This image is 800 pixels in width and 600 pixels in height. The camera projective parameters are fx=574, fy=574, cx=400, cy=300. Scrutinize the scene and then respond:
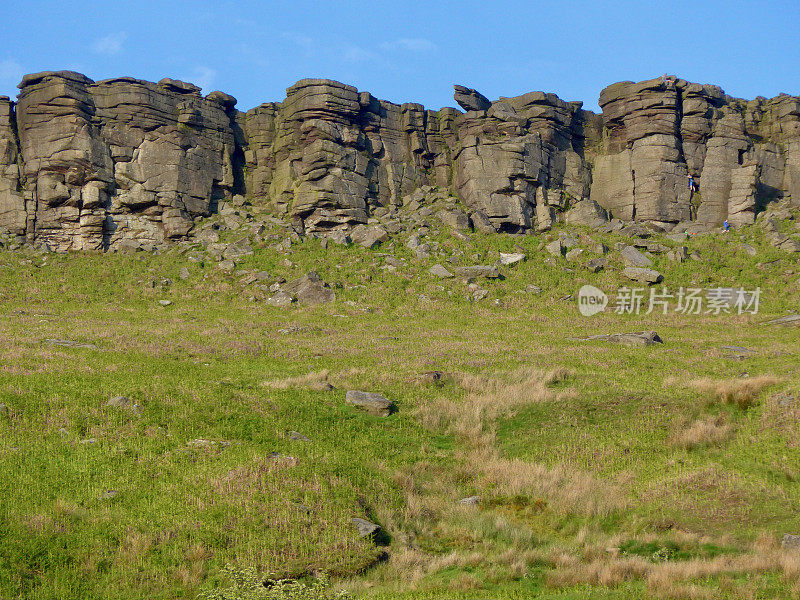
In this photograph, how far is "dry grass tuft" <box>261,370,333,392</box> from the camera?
2167 centimetres

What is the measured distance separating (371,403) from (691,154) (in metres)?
55.9

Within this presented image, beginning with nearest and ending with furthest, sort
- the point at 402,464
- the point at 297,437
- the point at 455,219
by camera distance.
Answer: the point at 402,464 < the point at 297,437 < the point at 455,219

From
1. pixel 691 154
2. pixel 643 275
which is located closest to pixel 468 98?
pixel 691 154

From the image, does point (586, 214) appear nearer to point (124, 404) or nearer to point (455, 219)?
point (455, 219)

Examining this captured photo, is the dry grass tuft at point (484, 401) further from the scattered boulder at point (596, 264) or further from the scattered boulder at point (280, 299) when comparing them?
the scattered boulder at point (596, 264)

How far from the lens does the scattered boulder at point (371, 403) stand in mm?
19703

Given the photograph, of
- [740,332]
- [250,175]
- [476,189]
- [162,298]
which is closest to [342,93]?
[250,175]

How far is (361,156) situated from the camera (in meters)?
60.5

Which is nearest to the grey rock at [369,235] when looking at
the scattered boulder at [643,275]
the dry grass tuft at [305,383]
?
the scattered boulder at [643,275]

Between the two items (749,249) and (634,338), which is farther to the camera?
(749,249)

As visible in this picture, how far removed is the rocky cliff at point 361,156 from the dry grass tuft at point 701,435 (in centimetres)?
4062

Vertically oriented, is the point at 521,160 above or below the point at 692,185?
above

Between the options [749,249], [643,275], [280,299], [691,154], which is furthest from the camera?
[691,154]

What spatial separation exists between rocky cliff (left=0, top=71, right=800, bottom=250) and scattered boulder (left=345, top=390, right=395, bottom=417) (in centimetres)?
3802
